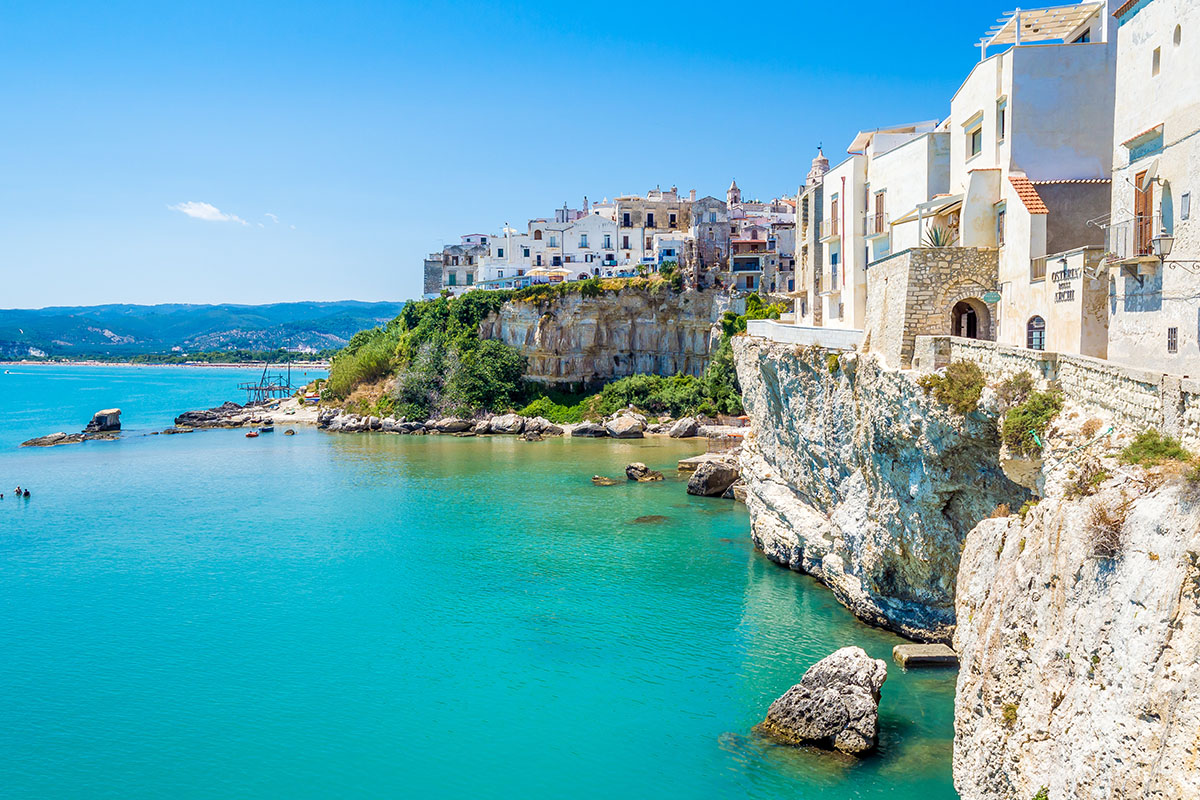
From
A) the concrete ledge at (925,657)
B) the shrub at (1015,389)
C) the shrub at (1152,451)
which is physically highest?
the shrub at (1015,389)

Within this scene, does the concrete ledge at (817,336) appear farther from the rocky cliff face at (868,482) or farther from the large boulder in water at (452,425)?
the large boulder in water at (452,425)

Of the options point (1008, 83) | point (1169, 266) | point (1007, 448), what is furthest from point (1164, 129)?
point (1008, 83)

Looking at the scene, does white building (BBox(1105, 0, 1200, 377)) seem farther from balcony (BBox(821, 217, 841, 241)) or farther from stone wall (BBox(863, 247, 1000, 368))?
balcony (BBox(821, 217, 841, 241))

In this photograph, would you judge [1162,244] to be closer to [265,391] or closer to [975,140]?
[975,140]

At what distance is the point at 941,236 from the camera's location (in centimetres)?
2480

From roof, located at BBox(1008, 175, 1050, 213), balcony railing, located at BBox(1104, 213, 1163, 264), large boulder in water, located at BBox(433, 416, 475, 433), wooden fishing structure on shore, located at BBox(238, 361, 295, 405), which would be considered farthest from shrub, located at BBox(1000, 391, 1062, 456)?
wooden fishing structure on shore, located at BBox(238, 361, 295, 405)

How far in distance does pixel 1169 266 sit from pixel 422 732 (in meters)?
17.6

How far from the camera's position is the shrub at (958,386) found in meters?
17.1

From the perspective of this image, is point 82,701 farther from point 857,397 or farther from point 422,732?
point 857,397

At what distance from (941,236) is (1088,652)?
17.2 meters

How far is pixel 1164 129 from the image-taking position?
1527 cm

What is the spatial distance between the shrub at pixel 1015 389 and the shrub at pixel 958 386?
83 centimetres

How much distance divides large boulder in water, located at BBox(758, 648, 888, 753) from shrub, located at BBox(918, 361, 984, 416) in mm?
5841

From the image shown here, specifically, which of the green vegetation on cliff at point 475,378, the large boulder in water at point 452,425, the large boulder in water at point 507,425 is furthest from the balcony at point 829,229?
the large boulder in water at point 452,425
